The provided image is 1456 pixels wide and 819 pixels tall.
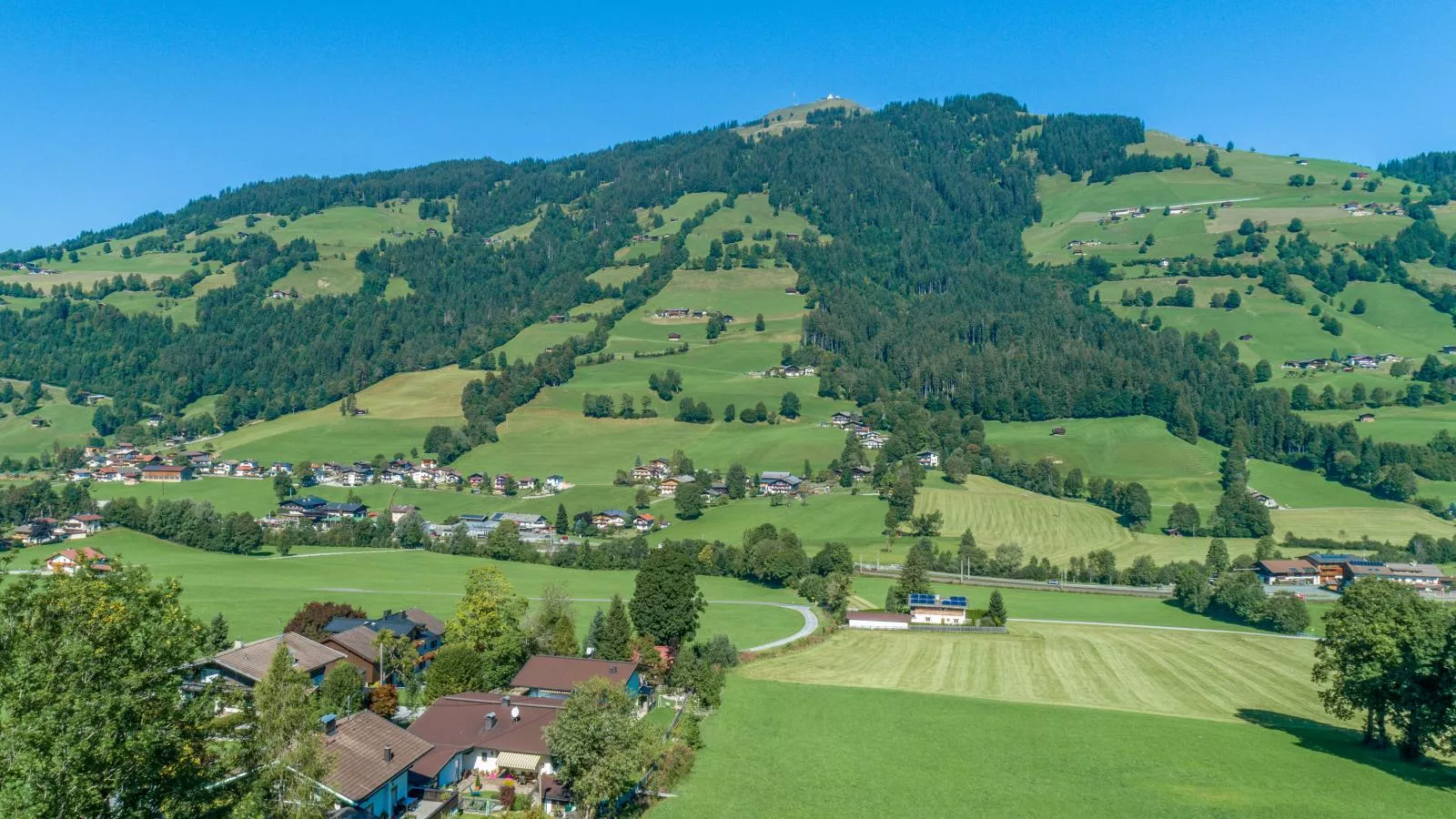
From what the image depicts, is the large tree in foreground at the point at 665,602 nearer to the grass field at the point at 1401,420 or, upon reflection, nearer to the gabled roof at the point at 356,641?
the gabled roof at the point at 356,641

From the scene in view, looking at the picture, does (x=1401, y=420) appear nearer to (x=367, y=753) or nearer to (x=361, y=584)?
(x=361, y=584)

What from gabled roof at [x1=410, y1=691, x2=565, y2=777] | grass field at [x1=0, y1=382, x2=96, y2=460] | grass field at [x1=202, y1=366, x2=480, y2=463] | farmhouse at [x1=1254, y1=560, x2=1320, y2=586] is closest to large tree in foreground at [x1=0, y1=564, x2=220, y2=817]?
gabled roof at [x1=410, y1=691, x2=565, y2=777]

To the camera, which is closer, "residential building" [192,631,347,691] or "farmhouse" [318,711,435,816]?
"farmhouse" [318,711,435,816]

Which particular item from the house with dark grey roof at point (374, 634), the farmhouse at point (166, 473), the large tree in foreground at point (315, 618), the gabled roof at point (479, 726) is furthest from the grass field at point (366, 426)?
the gabled roof at point (479, 726)

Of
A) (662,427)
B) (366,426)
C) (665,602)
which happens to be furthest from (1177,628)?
(366,426)

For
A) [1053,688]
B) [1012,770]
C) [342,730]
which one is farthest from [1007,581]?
[342,730]

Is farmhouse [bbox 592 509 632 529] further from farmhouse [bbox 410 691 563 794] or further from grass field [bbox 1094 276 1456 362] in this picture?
grass field [bbox 1094 276 1456 362]
